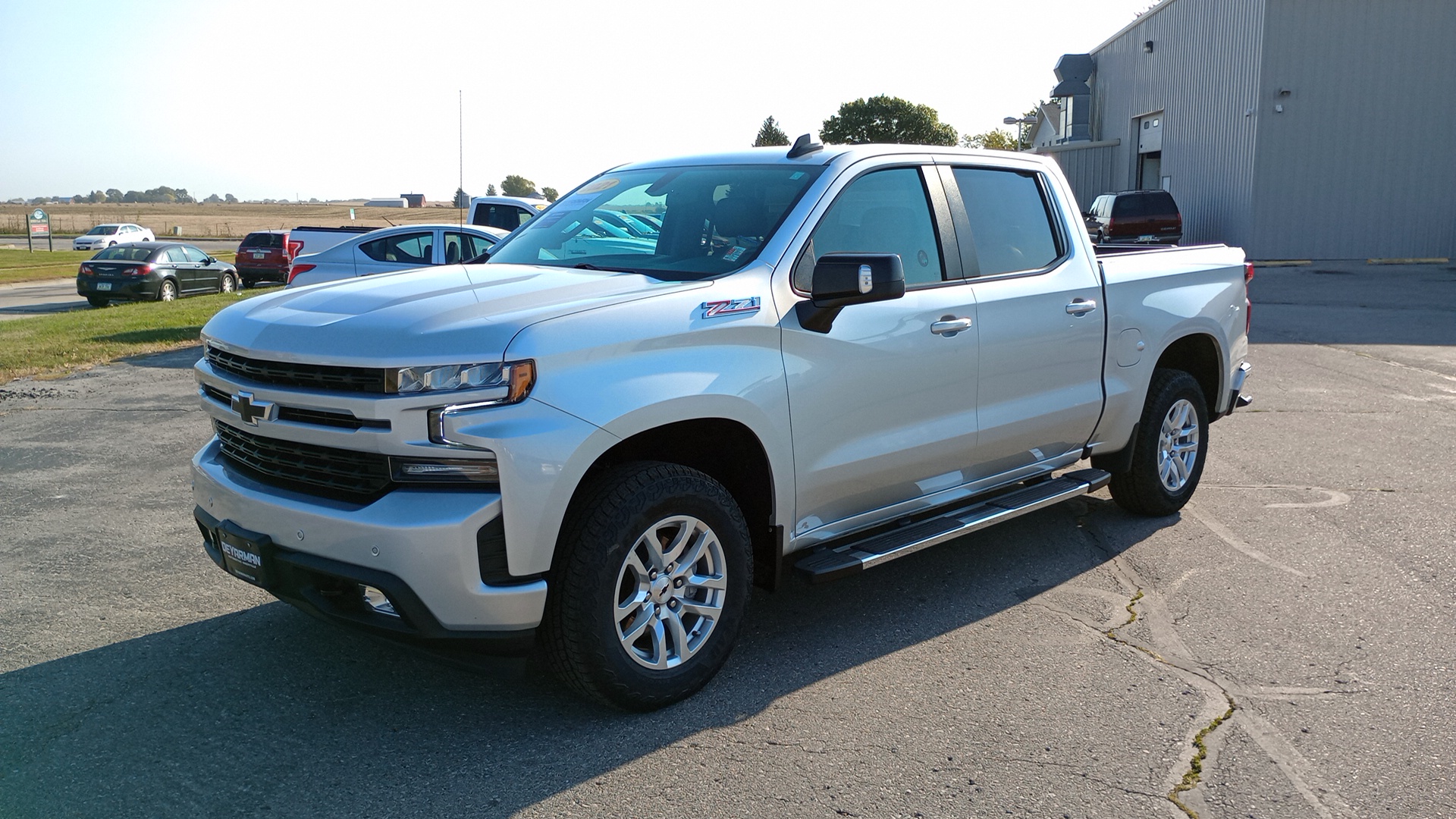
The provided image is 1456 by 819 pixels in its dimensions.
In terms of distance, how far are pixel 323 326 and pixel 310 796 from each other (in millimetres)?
1449

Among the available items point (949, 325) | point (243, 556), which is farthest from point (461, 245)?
point (243, 556)

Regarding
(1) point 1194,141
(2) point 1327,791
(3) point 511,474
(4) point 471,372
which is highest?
(1) point 1194,141

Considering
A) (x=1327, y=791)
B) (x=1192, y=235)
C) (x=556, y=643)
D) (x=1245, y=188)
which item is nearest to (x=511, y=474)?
(x=556, y=643)

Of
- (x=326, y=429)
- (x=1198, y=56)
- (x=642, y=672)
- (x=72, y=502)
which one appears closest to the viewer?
(x=326, y=429)

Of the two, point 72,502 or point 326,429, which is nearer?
point 326,429

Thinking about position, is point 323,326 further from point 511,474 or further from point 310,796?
point 310,796

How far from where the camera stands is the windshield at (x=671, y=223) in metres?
4.38

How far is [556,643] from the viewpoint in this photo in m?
3.60

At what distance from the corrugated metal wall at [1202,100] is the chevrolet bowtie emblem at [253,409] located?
28157 mm

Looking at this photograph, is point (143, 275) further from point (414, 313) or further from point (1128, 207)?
point (414, 313)

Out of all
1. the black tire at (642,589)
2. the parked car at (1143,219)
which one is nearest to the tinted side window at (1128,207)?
the parked car at (1143,219)

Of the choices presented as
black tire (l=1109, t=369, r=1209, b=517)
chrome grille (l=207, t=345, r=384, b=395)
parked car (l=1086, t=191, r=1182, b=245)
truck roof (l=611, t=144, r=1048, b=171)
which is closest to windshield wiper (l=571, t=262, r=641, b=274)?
truck roof (l=611, t=144, r=1048, b=171)

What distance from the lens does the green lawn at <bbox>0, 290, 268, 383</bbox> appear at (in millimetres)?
12508

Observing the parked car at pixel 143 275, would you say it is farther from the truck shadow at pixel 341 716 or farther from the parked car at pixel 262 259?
the truck shadow at pixel 341 716
